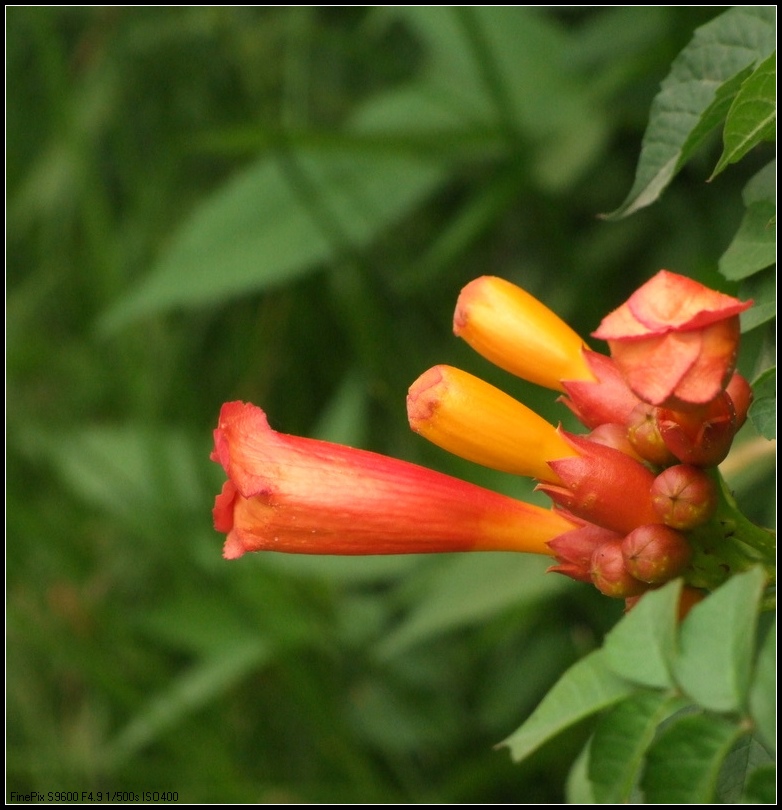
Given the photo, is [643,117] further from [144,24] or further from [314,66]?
[144,24]

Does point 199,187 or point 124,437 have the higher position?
point 199,187

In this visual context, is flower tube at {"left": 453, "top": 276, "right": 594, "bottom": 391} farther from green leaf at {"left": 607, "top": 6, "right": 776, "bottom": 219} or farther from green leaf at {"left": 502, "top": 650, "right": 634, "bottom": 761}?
green leaf at {"left": 502, "top": 650, "right": 634, "bottom": 761}

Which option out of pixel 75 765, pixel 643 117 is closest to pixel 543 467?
pixel 643 117

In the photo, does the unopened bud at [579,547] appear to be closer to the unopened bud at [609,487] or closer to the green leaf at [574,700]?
the unopened bud at [609,487]

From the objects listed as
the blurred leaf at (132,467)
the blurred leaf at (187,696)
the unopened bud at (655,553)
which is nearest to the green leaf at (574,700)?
the unopened bud at (655,553)

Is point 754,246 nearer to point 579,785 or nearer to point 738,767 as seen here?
point 738,767

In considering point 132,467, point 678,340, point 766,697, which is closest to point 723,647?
point 766,697
